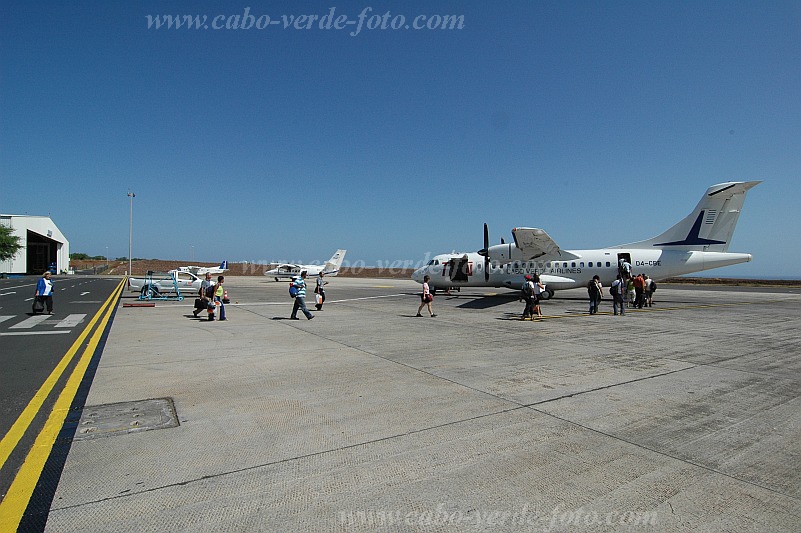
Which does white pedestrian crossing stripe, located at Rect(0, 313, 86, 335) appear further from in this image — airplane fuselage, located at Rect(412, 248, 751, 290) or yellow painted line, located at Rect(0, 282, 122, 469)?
airplane fuselage, located at Rect(412, 248, 751, 290)

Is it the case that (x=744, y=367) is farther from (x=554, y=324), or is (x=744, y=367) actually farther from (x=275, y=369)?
(x=275, y=369)

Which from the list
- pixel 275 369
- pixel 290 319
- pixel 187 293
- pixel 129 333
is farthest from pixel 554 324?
pixel 187 293

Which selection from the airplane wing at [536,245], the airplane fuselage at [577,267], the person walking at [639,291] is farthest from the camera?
the airplane fuselage at [577,267]

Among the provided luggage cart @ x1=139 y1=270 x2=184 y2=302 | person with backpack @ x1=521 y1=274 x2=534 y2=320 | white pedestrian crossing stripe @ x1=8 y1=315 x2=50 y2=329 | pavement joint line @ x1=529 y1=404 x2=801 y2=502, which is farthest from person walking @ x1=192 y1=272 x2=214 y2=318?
pavement joint line @ x1=529 y1=404 x2=801 y2=502

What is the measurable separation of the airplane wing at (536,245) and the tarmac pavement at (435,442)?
12716mm

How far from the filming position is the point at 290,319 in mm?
14867

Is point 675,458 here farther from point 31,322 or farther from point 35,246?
point 35,246

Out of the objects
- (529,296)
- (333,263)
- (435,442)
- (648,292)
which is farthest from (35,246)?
(435,442)

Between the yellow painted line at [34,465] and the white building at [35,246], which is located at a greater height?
the white building at [35,246]

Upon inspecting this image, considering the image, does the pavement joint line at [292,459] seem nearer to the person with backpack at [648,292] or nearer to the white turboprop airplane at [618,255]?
the white turboprop airplane at [618,255]

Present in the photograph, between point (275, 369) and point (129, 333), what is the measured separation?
6.34 m

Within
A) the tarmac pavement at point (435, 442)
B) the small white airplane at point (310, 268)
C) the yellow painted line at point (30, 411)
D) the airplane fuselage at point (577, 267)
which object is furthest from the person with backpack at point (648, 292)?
the small white airplane at point (310, 268)

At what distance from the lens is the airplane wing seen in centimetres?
2161

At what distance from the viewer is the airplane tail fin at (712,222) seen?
71.7ft
